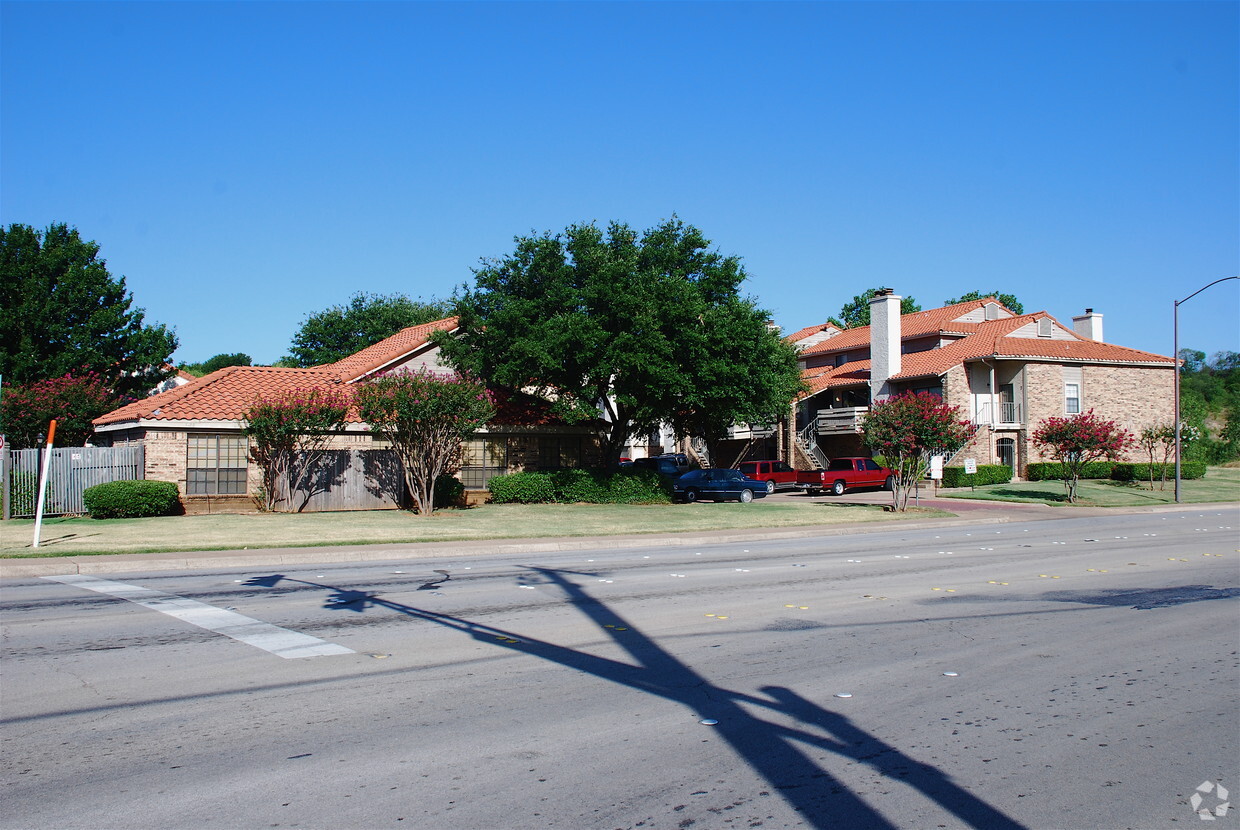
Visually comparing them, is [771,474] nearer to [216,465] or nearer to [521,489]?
[521,489]

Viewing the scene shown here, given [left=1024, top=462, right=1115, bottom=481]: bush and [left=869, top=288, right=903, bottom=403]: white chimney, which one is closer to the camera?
[left=1024, top=462, right=1115, bottom=481]: bush

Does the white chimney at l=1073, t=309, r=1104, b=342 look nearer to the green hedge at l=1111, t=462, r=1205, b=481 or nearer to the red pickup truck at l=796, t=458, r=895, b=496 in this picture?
the green hedge at l=1111, t=462, r=1205, b=481

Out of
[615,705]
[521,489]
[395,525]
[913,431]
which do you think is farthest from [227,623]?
[913,431]

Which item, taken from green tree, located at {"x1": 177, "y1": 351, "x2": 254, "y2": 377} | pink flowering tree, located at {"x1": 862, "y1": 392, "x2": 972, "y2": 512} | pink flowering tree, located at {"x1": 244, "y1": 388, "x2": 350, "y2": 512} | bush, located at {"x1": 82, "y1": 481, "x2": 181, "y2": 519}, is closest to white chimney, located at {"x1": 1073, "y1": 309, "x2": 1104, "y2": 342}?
pink flowering tree, located at {"x1": 862, "y1": 392, "x2": 972, "y2": 512}

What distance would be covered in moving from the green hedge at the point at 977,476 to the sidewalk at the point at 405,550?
12.4 meters

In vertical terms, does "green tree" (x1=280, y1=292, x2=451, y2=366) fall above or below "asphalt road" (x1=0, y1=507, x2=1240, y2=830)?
above

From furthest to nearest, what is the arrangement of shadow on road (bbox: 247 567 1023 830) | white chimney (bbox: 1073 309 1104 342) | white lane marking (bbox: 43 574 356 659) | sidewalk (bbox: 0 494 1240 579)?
white chimney (bbox: 1073 309 1104 342) → sidewalk (bbox: 0 494 1240 579) → white lane marking (bbox: 43 574 356 659) → shadow on road (bbox: 247 567 1023 830)

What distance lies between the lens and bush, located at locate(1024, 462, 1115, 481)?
4397 centimetres

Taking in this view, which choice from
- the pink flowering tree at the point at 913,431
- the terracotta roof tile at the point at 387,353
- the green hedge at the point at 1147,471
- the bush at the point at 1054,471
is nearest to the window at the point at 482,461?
the terracotta roof tile at the point at 387,353

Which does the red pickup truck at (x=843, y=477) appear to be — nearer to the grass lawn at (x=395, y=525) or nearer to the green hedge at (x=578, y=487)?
the grass lawn at (x=395, y=525)

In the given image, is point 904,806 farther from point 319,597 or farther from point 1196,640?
point 319,597

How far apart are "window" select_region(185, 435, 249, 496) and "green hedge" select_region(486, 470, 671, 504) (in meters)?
7.95

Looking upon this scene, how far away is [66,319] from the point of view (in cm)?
4184

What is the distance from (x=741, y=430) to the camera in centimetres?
5166
